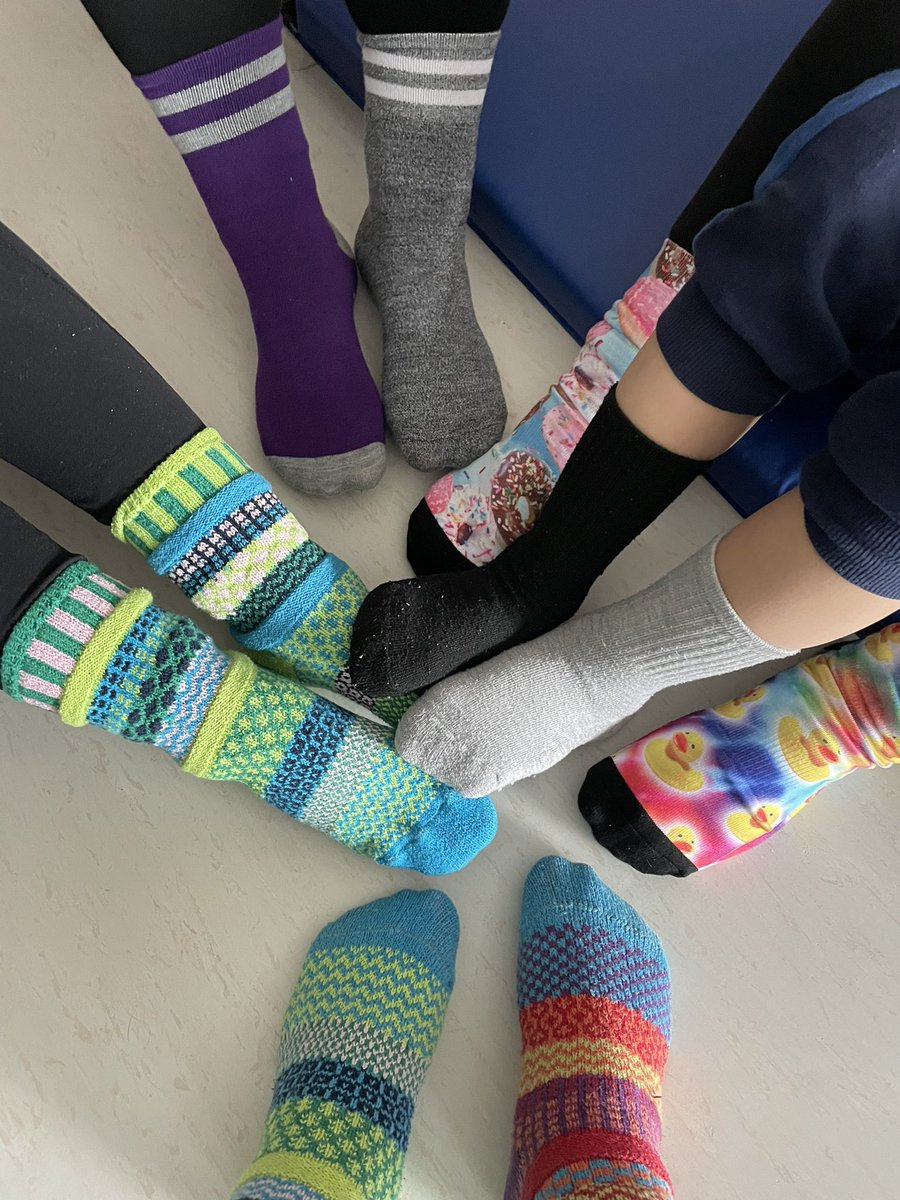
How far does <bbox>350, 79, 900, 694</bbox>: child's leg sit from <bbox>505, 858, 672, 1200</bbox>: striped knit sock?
221 millimetres

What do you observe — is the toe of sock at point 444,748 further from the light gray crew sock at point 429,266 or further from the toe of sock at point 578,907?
the light gray crew sock at point 429,266

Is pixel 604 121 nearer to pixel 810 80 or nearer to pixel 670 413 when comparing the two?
pixel 810 80

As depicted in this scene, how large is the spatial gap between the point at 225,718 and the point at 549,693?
0.75 feet

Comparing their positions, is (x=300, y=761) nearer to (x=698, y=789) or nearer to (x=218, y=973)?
(x=218, y=973)

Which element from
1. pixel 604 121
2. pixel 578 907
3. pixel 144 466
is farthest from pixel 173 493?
pixel 604 121

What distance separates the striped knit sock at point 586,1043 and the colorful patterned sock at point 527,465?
28cm

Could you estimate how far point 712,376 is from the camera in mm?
517

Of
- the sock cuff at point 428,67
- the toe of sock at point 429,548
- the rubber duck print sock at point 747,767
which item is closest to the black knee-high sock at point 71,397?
the toe of sock at point 429,548

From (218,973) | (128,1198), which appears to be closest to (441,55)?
(218,973)

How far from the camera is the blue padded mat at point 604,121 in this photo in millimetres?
808

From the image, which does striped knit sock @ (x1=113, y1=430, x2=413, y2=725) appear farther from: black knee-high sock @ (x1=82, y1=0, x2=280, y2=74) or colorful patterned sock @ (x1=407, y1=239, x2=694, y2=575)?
black knee-high sock @ (x1=82, y1=0, x2=280, y2=74)

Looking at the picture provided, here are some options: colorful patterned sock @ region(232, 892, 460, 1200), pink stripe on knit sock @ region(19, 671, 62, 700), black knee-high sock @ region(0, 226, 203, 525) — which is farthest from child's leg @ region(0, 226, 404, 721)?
colorful patterned sock @ region(232, 892, 460, 1200)

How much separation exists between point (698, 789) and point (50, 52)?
41.0 inches

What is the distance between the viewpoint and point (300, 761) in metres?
0.61
